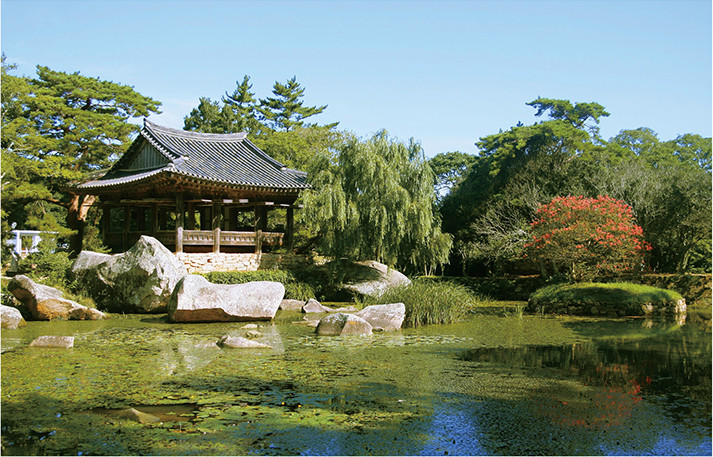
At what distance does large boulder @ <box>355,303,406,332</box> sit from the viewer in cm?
1086

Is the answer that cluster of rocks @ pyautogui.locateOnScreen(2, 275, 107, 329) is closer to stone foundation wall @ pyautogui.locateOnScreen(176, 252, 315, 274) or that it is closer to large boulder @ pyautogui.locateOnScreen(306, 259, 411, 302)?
stone foundation wall @ pyautogui.locateOnScreen(176, 252, 315, 274)

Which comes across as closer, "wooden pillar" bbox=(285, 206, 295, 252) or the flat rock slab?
the flat rock slab

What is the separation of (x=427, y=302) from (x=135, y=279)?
21.6 ft

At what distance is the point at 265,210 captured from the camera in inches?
813

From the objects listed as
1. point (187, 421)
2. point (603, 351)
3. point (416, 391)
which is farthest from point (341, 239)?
point (187, 421)

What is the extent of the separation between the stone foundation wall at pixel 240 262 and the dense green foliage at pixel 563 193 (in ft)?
22.7

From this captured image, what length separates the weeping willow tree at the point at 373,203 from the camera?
52.3 feet

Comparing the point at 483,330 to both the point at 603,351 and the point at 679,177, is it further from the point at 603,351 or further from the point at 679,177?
the point at 679,177

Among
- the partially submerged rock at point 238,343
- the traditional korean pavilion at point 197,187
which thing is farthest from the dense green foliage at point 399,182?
the partially submerged rock at point 238,343

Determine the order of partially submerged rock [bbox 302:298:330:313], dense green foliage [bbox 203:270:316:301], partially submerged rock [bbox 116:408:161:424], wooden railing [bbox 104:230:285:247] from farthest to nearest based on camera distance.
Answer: wooden railing [bbox 104:230:285:247] → dense green foliage [bbox 203:270:316:301] → partially submerged rock [bbox 302:298:330:313] → partially submerged rock [bbox 116:408:161:424]

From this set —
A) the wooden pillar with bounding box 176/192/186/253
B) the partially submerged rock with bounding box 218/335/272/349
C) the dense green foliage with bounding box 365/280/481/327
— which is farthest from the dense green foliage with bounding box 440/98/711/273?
the partially submerged rock with bounding box 218/335/272/349

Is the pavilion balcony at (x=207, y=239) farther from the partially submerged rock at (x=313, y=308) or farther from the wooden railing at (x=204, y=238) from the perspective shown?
the partially submerged rock at (x=313, y=308)

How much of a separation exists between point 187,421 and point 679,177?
58.7 ft

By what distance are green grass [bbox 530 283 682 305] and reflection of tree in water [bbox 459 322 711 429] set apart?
12.5 ft
